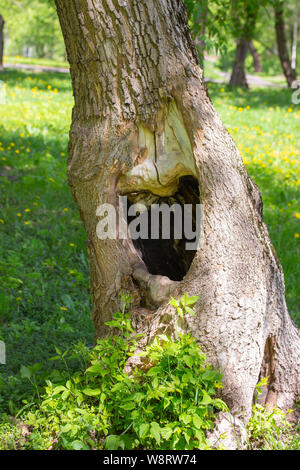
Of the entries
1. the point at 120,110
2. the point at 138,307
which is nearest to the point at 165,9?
the point at 120,110

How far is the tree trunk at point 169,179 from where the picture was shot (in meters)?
2.71

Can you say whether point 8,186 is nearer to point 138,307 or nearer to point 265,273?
point 138,307

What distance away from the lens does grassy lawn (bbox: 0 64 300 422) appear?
369 centimetres

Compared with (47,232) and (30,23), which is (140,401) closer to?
(47,232)

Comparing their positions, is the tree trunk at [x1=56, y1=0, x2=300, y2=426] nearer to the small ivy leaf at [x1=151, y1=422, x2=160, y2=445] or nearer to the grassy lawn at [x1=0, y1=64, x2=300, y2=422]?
the small ivy leaf at [x1=151, y1=422, x2=160, y2=445]

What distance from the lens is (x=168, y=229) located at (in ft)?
11.3

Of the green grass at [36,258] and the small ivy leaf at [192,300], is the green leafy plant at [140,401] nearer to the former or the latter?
the small ivy leaf at [192,300]

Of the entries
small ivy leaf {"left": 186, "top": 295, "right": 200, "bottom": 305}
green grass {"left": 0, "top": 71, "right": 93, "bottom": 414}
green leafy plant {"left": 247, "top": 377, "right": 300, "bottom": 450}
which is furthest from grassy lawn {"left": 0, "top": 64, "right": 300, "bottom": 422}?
green leafy plant {"left": 247, "top": 377, "right": 300, "bottom": 450}

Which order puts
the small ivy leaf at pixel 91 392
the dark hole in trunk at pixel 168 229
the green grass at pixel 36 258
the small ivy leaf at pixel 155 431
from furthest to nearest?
the green grass at pixel 36 258
the dark hole in trunk at pixel 168 229
the small ivy leaf at pixel 91 392
the small ivy leaf at pixel 155 431

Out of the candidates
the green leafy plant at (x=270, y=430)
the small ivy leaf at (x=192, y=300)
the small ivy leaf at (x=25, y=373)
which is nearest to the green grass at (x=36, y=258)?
the small ivy leaf at (x=25, y=373)

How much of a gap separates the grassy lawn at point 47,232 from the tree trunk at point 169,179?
24.1 inches

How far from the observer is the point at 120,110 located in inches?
114

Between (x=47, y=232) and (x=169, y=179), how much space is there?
8.07ft

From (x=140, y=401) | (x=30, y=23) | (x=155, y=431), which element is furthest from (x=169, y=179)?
(x=30, y=23)
